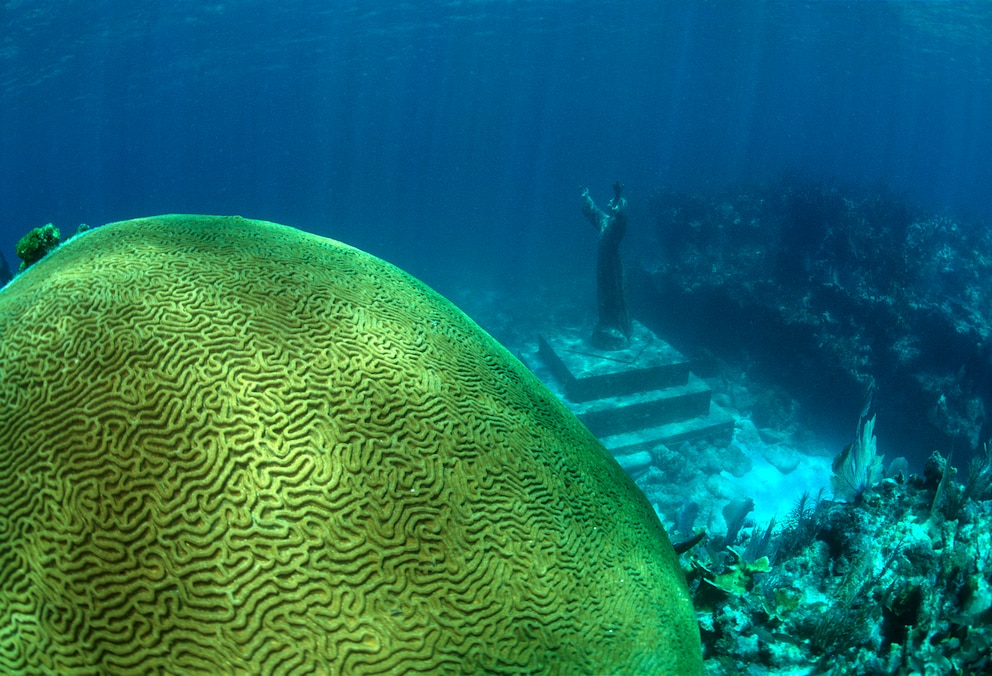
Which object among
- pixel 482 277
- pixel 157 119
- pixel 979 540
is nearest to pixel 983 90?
pixel 482 277

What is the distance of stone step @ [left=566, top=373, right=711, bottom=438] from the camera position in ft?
43.9

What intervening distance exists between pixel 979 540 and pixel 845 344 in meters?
14.5

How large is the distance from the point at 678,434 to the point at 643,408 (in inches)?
47.7

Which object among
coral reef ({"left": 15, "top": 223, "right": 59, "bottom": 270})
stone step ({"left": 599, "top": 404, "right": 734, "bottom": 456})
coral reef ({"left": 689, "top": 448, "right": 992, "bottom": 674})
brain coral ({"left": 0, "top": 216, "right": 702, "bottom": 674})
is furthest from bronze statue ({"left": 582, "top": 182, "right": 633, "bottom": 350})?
brain coral ({"left": 0, "top": 216, "right": 702, "bottom": 674})

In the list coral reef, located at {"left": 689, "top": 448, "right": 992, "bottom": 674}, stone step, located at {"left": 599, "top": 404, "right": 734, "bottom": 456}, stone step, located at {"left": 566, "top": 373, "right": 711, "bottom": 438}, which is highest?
coral reef, located at {"left": 689, "top": 448, "right": 992, "bottom": 674}

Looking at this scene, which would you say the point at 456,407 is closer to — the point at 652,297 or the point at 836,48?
the point at 652,297

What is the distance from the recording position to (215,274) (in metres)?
2.49

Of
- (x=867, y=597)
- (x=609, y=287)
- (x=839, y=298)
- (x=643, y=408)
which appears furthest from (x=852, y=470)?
(x=839, y=298)

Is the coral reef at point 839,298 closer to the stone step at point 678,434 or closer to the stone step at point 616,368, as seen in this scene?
the stone step at point 678,434

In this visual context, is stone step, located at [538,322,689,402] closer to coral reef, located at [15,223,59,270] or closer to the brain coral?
the brain coral

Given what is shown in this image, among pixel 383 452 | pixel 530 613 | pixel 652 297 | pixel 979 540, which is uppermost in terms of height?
pixel 383 452

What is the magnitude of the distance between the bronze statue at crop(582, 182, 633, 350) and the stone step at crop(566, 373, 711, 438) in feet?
6.66

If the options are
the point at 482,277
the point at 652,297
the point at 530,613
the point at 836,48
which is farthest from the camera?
the point at 836,48

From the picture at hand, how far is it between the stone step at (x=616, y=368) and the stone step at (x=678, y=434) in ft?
3.71
